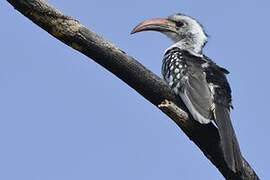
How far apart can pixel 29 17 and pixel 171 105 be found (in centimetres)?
101

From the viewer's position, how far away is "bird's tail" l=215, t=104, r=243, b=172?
12.8 feet

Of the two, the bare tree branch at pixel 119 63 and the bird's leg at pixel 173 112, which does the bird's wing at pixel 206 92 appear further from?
the bird's leg at pixel 173 112

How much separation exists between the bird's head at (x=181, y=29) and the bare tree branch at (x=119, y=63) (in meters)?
2.77

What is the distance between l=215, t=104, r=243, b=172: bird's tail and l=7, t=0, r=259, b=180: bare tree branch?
0.05 meters

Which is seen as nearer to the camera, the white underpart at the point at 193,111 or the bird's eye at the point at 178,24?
the white underpart at the point at 193,111

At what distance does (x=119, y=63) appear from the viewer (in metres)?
3.90

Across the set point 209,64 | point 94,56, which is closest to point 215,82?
point 209,64

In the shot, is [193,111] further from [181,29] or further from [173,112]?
[181,29]

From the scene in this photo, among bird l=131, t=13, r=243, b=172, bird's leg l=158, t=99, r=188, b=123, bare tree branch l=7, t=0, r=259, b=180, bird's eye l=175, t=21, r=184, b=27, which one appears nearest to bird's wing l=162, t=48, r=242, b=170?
bird l=131, t=13, r=243, b=172

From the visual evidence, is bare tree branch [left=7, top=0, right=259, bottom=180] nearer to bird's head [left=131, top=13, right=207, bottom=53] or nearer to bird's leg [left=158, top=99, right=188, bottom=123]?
bird's leg [left=158, top=99, right=188, bottom=123]

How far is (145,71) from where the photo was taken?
13.1 feet

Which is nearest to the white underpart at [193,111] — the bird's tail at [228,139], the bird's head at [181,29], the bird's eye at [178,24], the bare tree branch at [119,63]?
the bird's tail at [228,139]

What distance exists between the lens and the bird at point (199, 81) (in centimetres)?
438

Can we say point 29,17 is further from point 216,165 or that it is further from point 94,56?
point 216,165
